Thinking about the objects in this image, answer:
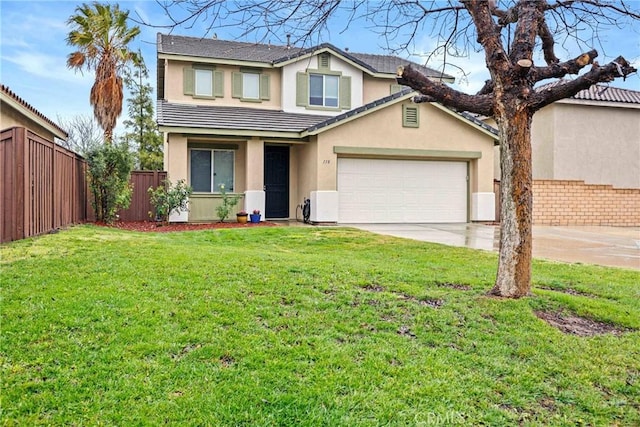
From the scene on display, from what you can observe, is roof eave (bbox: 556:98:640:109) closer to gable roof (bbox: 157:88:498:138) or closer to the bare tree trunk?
gable roof (bbox: 157:88:498:138)

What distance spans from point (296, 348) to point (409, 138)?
13.4 m

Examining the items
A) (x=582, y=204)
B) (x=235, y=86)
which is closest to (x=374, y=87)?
(x=235, y=86)

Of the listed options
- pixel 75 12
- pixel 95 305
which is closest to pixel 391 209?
pixel 95 305

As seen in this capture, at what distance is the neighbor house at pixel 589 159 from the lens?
1773 cm

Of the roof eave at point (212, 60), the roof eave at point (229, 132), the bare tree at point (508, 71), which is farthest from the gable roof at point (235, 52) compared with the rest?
the bare tree at point (508, 71)

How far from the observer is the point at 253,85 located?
716 inches

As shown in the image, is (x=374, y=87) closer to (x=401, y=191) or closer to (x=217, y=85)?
(x=401, y=191)

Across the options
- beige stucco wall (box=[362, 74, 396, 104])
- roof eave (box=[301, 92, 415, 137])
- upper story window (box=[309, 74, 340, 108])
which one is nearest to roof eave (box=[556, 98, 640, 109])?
beige stucco wall (box=[362, 74, 396, 104])

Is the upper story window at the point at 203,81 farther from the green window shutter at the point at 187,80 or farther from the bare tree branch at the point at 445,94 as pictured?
the bare tree branch at the point at 445,94

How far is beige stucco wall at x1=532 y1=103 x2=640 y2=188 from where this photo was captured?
1923cm

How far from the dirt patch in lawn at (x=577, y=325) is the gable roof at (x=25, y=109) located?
40.6ft

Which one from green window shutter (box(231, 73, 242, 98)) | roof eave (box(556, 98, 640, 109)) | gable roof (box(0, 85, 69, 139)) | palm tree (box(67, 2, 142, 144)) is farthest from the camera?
roof eave (box(556, 98, 640, 109))

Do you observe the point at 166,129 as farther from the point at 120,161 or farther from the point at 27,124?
the point at 27,124

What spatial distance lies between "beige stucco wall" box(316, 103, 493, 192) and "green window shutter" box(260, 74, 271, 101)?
4.26m
